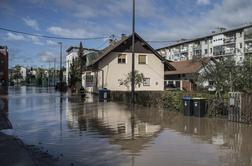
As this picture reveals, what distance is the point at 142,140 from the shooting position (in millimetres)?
12875

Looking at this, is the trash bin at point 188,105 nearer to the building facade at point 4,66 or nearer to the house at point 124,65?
the house at point 124,65

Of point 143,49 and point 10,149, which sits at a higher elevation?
point 143,49

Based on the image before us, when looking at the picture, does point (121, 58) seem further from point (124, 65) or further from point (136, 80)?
point (136, 80)

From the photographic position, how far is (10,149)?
10.9 metres

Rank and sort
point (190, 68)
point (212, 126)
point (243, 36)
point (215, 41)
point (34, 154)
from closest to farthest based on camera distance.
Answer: point (34, 154), point (212, 126), point (190, 68), point (243, 36), point (215, 41)

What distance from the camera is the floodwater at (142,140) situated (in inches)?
391

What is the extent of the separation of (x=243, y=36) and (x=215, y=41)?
13.2 metres

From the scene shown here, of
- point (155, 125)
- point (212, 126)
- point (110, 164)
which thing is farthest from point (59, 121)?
point (110, 164)

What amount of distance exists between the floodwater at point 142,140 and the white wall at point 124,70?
29094 millimetres

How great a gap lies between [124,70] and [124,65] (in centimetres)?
62

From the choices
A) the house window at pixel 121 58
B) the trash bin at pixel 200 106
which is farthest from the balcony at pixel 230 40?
the trash bin at pixel 200 106

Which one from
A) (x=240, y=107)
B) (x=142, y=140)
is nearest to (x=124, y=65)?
(x=240, y=107)

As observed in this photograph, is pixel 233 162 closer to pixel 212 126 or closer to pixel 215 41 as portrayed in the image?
pixel 212 126

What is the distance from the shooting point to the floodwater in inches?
391
